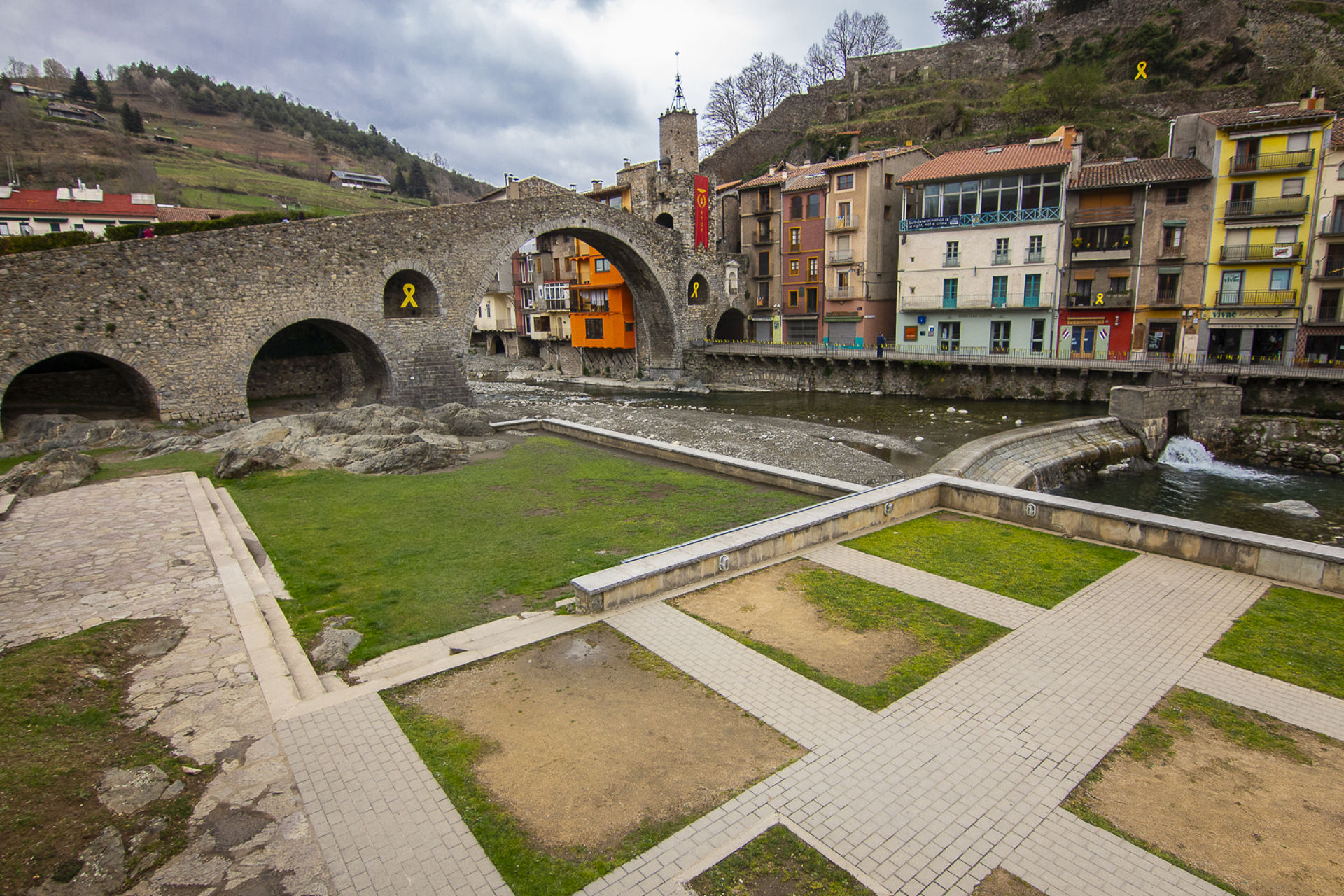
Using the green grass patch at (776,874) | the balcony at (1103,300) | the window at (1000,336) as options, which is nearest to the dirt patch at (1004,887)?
the green grass patch at (776,874)

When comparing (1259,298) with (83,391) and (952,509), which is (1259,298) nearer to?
(952,509)

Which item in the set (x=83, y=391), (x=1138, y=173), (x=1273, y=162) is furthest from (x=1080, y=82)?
(x=83, y=391)

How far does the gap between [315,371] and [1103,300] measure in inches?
1377

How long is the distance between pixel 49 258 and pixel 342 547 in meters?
16.5

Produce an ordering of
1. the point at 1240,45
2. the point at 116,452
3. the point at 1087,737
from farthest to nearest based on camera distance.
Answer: the point at 1240,45, the point at 116,452, the point at 1087,737

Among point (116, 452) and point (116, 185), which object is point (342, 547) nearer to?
point (116, 452)

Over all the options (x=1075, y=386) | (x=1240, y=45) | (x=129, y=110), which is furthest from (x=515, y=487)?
(x=129, y=110)

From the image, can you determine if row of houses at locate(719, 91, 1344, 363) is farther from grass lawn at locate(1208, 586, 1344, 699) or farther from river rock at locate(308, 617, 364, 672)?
river rock at locate(308, 617, 364, 672)

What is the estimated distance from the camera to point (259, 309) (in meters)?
22.5

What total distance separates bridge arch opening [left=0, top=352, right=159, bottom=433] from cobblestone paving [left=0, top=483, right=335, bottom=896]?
36.9 ft

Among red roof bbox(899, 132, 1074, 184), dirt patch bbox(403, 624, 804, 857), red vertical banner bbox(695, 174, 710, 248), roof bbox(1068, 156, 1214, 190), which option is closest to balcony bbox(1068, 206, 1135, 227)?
roof bbox(1068, 156, 1214, 190)

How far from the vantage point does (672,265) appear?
129 feet

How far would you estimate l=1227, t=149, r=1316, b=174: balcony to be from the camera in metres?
25.9

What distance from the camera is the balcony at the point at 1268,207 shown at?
26.2 meters
